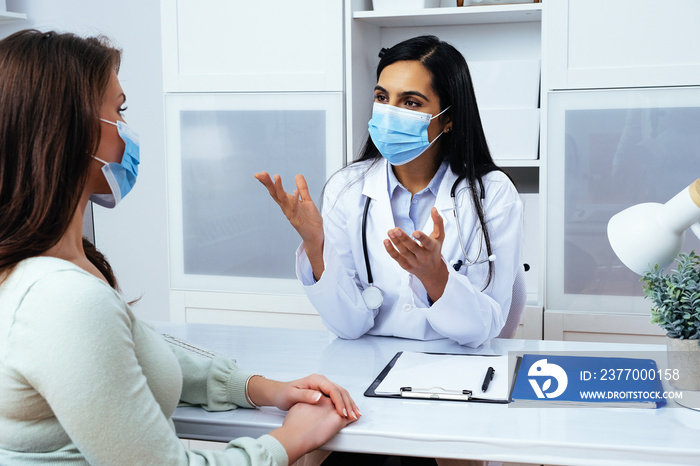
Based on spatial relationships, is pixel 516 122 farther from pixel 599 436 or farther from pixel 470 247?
pixel 599 436

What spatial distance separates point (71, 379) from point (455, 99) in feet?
4.31

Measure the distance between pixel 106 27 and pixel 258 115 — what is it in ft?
3.42

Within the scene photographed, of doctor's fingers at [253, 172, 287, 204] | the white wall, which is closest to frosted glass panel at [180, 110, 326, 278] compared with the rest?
the white wall

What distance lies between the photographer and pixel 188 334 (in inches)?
62.1

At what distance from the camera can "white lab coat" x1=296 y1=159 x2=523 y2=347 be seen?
4.97 feet

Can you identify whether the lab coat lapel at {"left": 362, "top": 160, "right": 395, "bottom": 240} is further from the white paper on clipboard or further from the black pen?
the black pen

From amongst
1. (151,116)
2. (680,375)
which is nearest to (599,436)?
(680,375)

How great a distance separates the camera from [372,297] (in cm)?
165

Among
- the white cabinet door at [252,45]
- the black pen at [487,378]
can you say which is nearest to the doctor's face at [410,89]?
the white cabinet door at [252,45]

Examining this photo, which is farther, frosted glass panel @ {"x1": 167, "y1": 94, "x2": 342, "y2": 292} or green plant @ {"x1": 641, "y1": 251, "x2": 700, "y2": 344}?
frosted glass panel @ {"x1": 167, "y1": 94, "x2": 342, "y2": 292}

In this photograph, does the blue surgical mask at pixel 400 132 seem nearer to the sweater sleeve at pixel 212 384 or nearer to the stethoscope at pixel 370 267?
the stethoscope at pixel 370 267

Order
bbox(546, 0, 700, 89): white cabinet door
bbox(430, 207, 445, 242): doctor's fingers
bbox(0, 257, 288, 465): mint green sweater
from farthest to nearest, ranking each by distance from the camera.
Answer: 1. bbox(546, 0, 700, 89): white cabinet door
2. bbox(430, 207, 445, 242): doctor's fingers
3. bbox(0, 257, 288, 465): mint green sweater

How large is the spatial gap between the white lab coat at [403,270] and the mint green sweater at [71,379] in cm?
72

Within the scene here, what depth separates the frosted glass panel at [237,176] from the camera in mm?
2475
